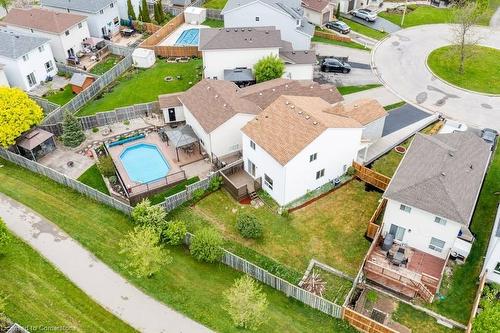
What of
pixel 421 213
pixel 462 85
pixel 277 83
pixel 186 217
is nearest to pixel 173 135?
pixel 186 217

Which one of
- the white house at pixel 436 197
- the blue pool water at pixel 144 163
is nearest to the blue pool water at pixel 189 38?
the blue pool water at pixel 144 163

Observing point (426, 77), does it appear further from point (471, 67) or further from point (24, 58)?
point (24, 58)

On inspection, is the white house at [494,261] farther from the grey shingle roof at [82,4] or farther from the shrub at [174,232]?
the grey shingle roof at [82,4]

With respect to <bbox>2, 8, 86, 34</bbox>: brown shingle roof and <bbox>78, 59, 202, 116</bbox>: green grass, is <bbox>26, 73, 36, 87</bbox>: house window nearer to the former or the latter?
<bbox>2, 8, 86, 34</bbox>: brown shingle roof

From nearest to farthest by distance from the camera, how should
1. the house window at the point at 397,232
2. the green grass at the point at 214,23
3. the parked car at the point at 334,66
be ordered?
1. the house window at the point at 397,232
2. the parked car at the point at 334,66
3. the green grass at the point at 214,23

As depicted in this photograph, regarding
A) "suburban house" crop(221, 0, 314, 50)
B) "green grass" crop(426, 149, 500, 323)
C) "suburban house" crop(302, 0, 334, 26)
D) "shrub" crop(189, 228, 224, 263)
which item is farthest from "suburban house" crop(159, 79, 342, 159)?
"suburban house" crop(302, 0, 334, 26)

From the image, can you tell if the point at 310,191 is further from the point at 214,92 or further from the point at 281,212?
the point at 214,92

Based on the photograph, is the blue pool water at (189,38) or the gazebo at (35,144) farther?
the blue pool water at (189,38)
